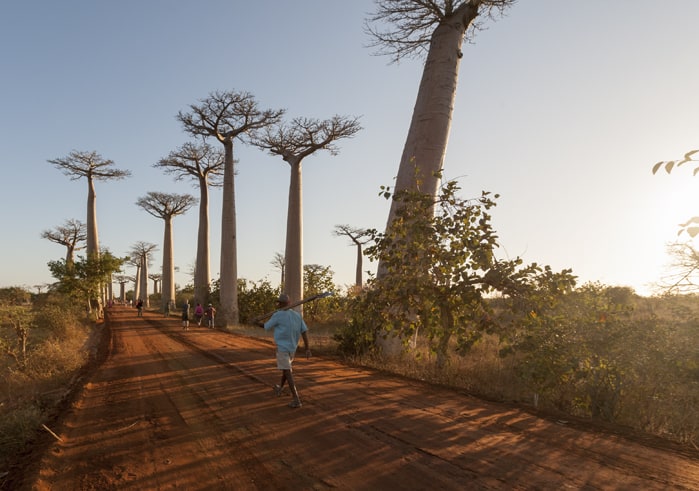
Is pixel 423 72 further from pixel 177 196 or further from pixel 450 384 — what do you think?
pixel 177 196

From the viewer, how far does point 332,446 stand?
135 inches

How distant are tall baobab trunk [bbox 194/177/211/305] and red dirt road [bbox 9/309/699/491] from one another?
61.5 feet

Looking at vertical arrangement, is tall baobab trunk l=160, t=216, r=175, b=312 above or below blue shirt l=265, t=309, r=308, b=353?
above

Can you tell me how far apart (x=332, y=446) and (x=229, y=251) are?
16.7 m

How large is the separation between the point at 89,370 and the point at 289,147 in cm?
1187

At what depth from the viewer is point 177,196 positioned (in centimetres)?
3141

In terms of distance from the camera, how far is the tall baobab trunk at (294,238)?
622 inches

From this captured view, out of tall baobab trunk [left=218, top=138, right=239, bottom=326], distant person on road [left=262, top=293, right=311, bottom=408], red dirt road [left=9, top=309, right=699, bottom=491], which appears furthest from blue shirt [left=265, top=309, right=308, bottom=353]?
tall baobab trunk [left=218, top=138, right=239, bottom=326]

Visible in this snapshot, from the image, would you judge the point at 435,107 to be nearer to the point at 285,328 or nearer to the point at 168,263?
the point at 285,328

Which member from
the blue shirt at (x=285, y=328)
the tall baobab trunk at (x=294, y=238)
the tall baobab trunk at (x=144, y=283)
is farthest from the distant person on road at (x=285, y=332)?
the tall baobab trunk at (x=144, y=283)

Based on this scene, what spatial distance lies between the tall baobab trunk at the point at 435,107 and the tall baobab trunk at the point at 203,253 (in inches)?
694

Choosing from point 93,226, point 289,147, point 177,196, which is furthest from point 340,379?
point 177,196

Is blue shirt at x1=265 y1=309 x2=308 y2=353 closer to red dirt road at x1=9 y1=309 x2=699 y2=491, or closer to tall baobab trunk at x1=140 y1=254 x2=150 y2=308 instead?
red dirt road at x1=9 y1=309 x2=699 y2=491

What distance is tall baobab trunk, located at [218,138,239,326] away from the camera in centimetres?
1881
